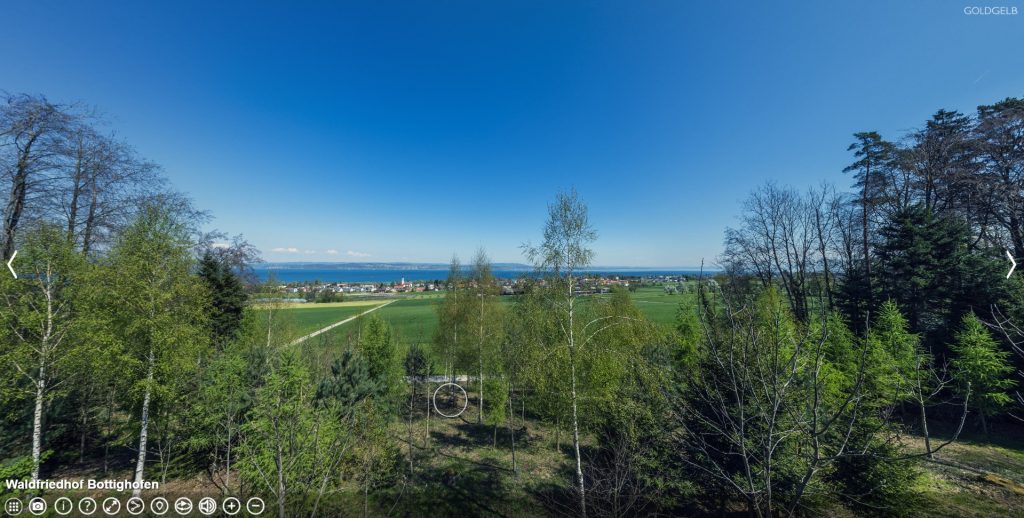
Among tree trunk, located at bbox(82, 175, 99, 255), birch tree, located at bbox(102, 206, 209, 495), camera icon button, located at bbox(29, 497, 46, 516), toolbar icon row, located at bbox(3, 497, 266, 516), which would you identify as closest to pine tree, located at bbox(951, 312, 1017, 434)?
toolbar icon row, located at bbox(3, 497, 266, 516)

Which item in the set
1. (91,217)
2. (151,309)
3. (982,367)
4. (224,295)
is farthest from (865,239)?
(91,217)

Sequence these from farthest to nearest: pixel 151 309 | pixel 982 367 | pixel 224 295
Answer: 1. pixel 224 295
2. pixel 982 367
3. pixel 151 309

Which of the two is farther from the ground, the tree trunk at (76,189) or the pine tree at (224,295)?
the tree trunk at (76,189)

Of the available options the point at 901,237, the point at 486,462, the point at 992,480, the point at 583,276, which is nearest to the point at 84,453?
the point at 486,462

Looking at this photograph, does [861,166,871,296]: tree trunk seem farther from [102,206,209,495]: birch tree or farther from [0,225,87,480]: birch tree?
[0,225,87,480]: birch tree

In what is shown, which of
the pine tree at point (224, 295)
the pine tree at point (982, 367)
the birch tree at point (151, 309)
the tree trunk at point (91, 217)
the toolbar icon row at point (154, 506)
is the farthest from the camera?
the pine tree at point (224, 295)

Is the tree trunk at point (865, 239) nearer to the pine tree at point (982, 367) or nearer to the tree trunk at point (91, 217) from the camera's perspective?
the pine tree at point (982, 367)

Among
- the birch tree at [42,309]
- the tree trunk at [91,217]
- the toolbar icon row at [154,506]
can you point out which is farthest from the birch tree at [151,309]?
the tree trunk at [91,217]

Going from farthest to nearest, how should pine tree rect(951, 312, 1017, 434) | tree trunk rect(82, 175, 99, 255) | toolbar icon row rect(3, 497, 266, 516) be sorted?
tree trunk rect(82, 175, 99, 255) → pine tree rect(951, 312, 1017, 434) → toolbar icon row rect(3, 497, 266, 516)

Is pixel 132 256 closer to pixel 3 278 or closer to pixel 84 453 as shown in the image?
pixel 3 278

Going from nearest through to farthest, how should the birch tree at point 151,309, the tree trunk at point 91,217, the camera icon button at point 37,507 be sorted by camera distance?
the camera icon button at point 37,507 < the birch tree at point 151,309 < the tree trunk at point 91,217

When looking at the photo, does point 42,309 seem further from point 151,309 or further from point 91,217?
point 91,217
